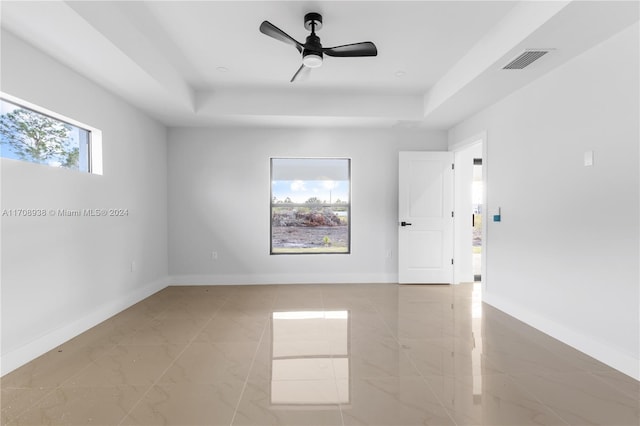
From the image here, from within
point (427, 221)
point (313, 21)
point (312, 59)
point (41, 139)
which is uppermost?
point (313, 21)

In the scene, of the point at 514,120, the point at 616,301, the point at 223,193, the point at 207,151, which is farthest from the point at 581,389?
the point at 207,151

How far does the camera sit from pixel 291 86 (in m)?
4.02

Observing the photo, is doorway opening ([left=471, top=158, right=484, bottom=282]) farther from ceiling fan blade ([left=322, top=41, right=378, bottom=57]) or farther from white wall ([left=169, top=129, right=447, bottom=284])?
ceiling fan blade ([left=322, top=41, right=378, bottom=57])

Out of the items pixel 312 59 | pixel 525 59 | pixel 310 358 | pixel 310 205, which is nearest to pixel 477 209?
pixel 310 205

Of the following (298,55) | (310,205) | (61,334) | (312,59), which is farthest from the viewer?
(310,205)

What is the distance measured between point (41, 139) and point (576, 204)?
4.62 m

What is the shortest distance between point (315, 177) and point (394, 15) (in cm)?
302

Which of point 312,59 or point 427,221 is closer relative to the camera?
point 312,59

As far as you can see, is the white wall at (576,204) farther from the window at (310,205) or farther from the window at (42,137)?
the window at (42,137)

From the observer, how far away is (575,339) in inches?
107

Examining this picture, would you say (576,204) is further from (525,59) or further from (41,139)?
(41,139)

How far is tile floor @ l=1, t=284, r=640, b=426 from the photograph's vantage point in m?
1.84

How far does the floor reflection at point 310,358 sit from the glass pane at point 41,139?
8.29 ft

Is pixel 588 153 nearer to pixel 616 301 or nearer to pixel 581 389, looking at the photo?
pixel 616 301
